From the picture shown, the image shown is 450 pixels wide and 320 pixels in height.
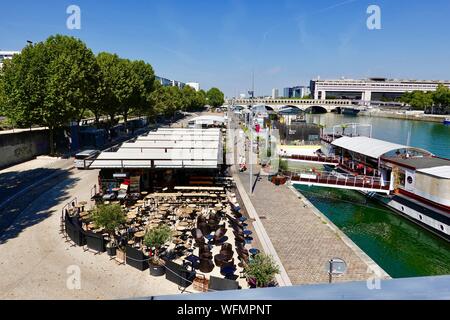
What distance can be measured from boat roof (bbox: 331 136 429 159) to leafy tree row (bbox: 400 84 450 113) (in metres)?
122

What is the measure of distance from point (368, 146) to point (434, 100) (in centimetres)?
13257

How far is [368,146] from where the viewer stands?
32656 millimetres

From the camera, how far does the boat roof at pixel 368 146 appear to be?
96.7 ft

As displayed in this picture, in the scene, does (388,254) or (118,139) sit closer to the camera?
(388,254)

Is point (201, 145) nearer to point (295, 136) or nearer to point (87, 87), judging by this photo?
point (87, 87)

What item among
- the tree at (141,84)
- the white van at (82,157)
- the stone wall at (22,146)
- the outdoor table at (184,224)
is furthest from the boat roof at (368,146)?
the tree at (141,84)

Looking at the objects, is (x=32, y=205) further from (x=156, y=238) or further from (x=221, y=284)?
(x=221, y=284)

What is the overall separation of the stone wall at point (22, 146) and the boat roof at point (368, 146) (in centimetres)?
3269

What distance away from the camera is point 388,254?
21016 mm

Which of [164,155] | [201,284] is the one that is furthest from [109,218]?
[164,155]

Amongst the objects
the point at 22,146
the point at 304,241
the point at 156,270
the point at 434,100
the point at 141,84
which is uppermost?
the point at 434,100

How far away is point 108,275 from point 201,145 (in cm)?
1699

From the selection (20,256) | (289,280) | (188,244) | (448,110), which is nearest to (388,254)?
(289,280)

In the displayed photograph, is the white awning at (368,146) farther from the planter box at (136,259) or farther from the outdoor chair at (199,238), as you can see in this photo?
the planter box at (136,259)
